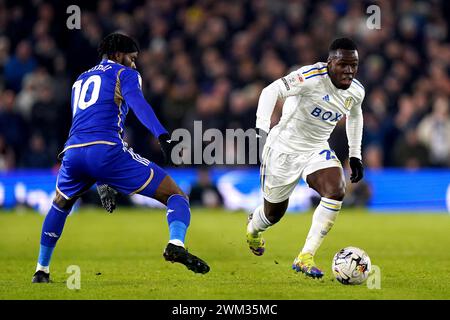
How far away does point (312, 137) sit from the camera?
973 centimetres

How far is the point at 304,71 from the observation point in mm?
9383

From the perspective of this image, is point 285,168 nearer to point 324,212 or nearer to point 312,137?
point 312,137

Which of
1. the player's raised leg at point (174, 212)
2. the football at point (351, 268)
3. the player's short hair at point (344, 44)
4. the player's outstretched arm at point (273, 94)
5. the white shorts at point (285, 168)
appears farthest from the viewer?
the white shorts at point (285, 168)

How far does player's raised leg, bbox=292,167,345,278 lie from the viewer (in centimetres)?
896

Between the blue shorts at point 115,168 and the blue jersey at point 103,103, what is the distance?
0.09 m

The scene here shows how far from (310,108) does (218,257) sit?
2657 millimetres

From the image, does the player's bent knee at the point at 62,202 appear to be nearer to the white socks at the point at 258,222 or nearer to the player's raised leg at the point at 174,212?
the player's raised leg at the point at 174,212

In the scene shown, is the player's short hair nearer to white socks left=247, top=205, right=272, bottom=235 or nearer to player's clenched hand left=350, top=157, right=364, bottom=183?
player's clenched hand left=350, top=157, right=364, bottom=183

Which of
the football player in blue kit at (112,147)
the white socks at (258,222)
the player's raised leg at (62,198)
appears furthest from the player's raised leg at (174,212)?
the white socks at (258,222)

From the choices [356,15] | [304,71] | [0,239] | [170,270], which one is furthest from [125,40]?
[356,15]

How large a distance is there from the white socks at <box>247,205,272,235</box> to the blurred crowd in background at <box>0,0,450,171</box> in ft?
28.3

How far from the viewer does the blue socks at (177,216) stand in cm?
808

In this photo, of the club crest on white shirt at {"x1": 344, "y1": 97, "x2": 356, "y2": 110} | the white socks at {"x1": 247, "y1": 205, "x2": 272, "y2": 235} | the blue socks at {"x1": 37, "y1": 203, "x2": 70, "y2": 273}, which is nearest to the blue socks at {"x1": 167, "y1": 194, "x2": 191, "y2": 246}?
the blue socks at {"x1": 37, "y1": 203, "x2": 70, "y2": 273}

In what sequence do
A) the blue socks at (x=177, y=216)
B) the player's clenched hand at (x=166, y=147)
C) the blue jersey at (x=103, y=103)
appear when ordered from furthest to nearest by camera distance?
the blue jersey at (x=103, y=103), the blue socks at (x=177, y=216), the player's clenched hand at (x=166, y=147)
